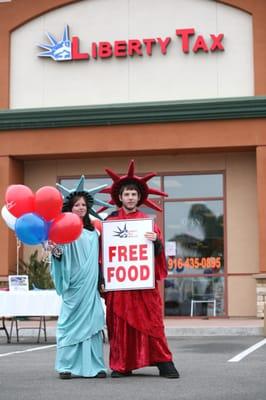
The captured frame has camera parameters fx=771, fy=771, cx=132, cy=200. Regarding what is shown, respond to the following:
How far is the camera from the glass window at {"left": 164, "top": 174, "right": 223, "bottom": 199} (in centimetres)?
1798

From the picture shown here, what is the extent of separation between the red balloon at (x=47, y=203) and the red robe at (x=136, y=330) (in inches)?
43.8

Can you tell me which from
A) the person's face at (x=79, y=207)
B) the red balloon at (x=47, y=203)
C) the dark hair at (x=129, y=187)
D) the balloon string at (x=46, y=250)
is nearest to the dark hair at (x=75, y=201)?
the person's face at (x=79, y=207)

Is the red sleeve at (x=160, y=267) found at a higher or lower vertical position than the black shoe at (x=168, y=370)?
higher

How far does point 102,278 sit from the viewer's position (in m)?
7.39

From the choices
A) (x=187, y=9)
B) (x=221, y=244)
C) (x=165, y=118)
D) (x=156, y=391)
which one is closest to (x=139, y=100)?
(x=165, y=118)

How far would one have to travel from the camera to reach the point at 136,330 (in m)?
7.12

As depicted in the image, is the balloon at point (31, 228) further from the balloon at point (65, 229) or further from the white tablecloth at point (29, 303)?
the white tablecloth at point (29, 303)

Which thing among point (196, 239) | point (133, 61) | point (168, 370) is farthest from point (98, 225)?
point (133, 61)

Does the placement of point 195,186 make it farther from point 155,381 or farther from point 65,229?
point 65,229

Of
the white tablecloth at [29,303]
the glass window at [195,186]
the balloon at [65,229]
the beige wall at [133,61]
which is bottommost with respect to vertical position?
the white tablecloth at [29,303]

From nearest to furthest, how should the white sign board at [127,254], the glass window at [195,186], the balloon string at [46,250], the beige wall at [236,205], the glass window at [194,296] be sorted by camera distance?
the balloon string at [46,250], the white sign board at [127,254], the beige wall at [236,205], the glass window at [194,296], the glass window at [195,186]

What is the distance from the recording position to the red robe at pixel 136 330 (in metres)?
7.08

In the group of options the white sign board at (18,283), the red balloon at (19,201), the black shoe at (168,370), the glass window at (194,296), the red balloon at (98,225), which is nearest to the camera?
the red balloon at (19,201)

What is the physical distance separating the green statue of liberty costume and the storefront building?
33.9ft
